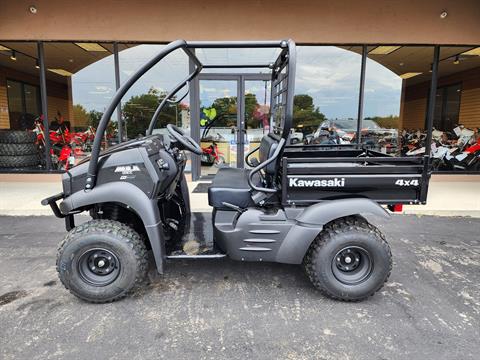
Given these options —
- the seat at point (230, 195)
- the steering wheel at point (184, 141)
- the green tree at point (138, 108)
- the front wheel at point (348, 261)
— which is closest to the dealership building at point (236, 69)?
the green tree at point (138, 108)

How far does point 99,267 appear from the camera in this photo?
269cm

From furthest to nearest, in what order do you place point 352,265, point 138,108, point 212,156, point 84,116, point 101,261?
point 84,116 < point 212,156 < point 138,108 < point 352,265 < point 101,261

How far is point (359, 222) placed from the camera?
282cm

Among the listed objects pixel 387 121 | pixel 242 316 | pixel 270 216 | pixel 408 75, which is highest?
pixel 408 75

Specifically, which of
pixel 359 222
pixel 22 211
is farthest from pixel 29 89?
pixel 359 222

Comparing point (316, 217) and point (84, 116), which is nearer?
point (316, 217)

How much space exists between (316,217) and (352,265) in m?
0.54

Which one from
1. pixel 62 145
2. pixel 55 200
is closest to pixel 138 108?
pixel 62 145

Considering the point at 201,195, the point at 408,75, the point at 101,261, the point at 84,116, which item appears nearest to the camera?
the point at 101,261

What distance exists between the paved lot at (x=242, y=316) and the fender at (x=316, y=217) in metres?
0.46

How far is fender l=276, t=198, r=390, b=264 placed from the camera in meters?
2.63

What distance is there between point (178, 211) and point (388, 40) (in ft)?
19.8

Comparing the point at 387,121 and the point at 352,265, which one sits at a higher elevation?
the point at 387,121

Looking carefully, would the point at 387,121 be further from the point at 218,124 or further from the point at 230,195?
the point at 230,195
